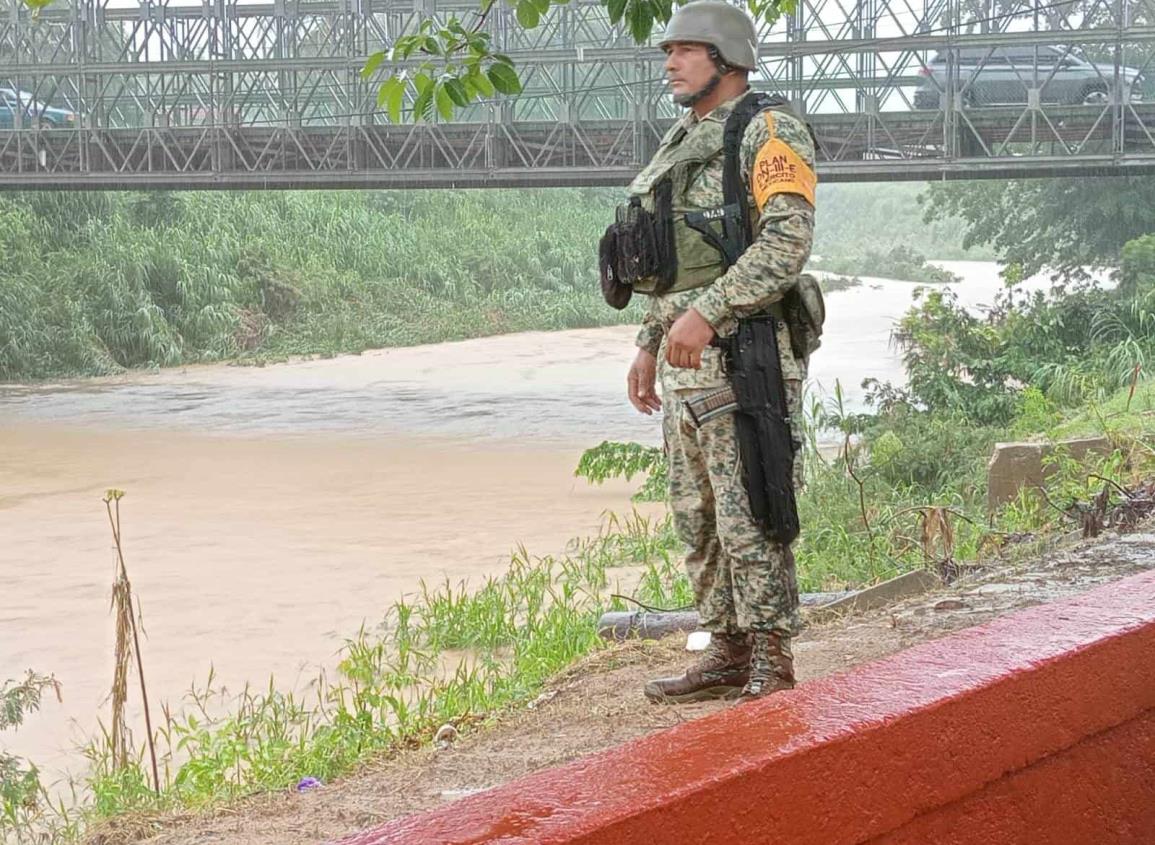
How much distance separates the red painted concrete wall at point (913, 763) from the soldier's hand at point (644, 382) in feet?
4.05

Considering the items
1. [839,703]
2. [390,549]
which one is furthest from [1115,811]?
[390,549]

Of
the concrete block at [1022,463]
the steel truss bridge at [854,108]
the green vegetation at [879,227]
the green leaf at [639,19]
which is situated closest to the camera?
the green leaf at [639,19]

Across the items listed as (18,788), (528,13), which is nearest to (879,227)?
(18,788)

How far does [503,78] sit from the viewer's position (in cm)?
347

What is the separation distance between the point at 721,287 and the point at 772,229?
0.50 ft

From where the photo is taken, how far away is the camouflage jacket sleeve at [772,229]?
2941mm

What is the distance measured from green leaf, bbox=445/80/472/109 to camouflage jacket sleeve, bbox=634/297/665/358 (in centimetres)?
64

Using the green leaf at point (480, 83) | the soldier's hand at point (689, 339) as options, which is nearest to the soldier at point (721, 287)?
the soldier's hand at point (689, 339)

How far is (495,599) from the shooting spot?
24.0 ft

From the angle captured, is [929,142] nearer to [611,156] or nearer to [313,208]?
[611,156]

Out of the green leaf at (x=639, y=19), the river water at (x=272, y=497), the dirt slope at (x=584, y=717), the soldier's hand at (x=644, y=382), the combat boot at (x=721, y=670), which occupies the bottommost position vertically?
the river water at (x=272, y=497)

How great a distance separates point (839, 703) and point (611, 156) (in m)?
17.9

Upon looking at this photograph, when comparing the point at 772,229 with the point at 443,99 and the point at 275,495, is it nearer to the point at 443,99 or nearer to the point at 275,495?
the point at 443,99

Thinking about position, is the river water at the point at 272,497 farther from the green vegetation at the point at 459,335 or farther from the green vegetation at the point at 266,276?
the green vegetation at the point at 266,276
